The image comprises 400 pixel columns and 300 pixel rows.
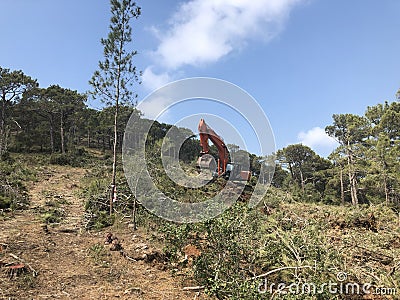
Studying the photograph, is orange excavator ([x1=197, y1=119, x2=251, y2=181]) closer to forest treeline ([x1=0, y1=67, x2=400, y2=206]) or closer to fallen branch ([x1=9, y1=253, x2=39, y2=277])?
forest treeline ([x1=0, y1=67, x2=400, y2=206])

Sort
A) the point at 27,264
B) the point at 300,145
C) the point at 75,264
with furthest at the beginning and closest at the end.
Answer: the point at 300,145, the point at 75,264, the point at 27,264

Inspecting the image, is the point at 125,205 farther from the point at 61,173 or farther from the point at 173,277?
the point at 61,173

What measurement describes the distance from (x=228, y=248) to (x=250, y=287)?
36.0 inches

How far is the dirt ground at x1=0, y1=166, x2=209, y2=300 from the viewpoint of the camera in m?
4.06

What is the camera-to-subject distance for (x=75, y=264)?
5.12 meters

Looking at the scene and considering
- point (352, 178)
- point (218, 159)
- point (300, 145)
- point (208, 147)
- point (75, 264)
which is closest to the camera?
point (75, 264)

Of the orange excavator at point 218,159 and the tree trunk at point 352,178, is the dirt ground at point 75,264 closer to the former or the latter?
the orange excavator at point 218,159

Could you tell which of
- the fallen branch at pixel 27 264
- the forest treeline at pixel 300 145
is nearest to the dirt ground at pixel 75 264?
the fallen branch at pixel 27 264

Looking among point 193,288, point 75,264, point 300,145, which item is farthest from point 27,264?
point 300,145

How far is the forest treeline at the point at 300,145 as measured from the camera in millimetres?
15672

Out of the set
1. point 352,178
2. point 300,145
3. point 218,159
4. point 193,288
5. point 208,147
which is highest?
point 300,145

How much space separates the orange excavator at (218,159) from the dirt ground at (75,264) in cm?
341

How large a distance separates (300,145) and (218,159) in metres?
20.9

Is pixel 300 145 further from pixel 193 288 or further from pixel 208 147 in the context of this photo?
pixel 193 288
